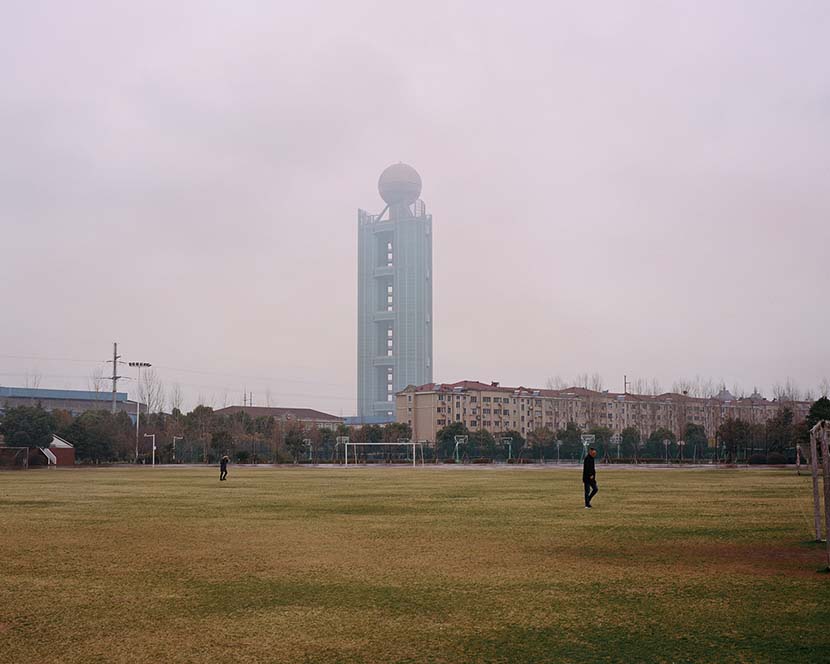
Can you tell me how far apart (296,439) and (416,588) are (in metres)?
93.2

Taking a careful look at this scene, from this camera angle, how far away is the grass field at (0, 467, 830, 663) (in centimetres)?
809

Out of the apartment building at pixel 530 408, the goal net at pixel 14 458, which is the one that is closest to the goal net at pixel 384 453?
the apartment building at pixel 530 408

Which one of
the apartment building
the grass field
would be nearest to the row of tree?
the apartment building

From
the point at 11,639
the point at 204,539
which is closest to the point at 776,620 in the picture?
the point at 11,639

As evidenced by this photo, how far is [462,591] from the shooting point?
10906 mm

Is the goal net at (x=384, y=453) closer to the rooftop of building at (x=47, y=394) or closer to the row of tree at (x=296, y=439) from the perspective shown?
the row of tree at (x=296, y=439)

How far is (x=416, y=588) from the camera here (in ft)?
36.5

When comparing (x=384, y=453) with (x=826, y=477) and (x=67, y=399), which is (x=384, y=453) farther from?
(x=826, y=477)

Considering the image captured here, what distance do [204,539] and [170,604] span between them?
6846 mm

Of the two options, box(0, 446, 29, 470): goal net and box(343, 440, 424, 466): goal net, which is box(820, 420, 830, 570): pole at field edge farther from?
box(343, 440, 424, 466): goal net

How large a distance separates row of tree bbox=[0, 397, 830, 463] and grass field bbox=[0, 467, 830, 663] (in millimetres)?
76024

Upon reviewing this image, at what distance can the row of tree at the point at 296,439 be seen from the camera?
93.2 m

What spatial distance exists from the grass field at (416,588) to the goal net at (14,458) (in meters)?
59.4

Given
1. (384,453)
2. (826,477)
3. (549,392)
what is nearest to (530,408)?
(549,392)
